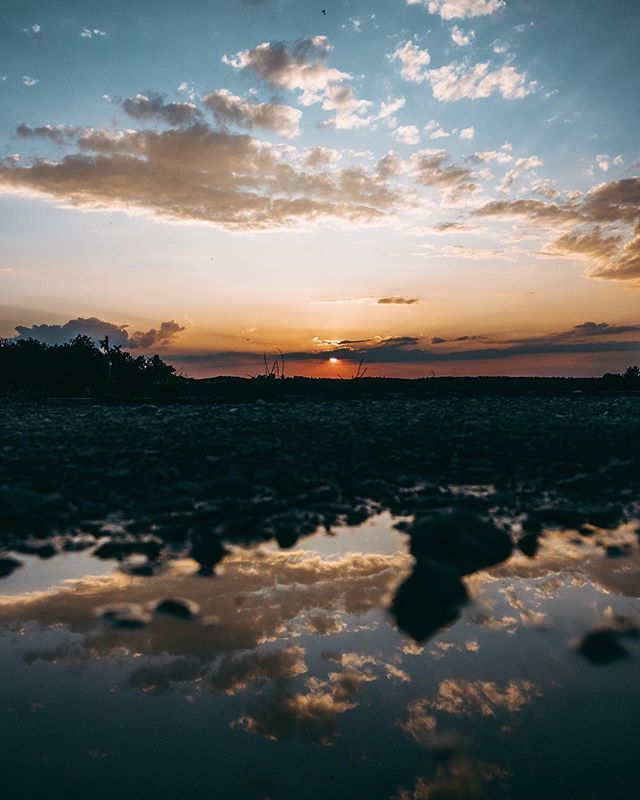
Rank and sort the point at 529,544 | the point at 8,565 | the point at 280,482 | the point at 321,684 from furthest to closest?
the point at 280,482 → the point at 529,544 → the point at 8,565 → the point at 321,684

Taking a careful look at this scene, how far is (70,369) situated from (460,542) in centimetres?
3558

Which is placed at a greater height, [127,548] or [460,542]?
[460,542]

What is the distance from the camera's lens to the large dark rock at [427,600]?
2.81 m

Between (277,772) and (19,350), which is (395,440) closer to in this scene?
(277,772)

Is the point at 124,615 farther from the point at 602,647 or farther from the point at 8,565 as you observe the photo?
the point at 602,647

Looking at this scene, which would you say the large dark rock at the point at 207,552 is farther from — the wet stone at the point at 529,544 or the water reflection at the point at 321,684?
the wet stone at the point at 529,544

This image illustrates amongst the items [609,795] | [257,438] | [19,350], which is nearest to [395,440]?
[257,438]

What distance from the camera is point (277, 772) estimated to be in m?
1.71

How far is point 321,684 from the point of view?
88.6 inches

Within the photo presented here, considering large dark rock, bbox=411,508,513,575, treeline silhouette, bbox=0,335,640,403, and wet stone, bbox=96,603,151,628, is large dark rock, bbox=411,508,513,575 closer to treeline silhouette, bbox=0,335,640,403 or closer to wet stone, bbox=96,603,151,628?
wet stone, bbox=96,603,151,628

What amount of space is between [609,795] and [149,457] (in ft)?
22.6

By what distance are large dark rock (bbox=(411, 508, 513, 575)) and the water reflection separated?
5.0 inches

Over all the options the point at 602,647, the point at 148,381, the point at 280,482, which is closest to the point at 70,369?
the point at 148,381

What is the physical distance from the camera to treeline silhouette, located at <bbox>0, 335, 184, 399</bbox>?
112 ft
